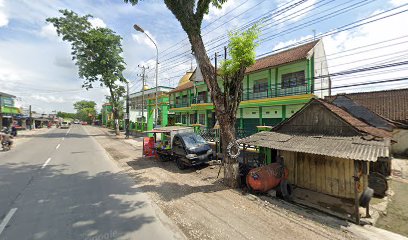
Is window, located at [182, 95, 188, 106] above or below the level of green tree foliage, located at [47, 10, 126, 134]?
below

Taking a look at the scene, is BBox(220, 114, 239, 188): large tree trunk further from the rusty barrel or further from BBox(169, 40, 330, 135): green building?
BBox(169, 40, 330, 135): green building

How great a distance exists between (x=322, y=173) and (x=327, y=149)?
1.51 m

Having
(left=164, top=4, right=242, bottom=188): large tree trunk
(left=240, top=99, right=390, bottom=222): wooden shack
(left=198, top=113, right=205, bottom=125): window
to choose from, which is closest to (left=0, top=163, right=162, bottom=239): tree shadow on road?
(left=164, top=4, right=242, bottom=188): large tree trunk

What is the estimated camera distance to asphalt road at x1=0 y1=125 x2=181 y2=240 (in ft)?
16.1

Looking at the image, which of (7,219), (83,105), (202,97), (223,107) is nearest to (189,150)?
(223,107)

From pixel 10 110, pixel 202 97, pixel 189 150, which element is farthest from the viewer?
pixel 10 110

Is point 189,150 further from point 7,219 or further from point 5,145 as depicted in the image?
point 5,145

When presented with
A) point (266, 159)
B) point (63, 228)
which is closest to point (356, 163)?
point (266, 159)

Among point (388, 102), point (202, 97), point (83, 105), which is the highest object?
point (83, 105)

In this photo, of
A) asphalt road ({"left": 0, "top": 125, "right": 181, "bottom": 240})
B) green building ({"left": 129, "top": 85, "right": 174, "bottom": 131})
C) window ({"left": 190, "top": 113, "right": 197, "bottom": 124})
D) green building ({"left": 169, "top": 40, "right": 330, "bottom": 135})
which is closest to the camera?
asphalt road ({"left": 0, "top": 125, "right": 181, "bottom": 240})

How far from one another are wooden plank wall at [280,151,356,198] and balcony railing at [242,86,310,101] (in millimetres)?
9336

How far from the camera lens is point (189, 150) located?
11.4 meters

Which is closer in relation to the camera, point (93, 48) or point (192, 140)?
point (192, 140)

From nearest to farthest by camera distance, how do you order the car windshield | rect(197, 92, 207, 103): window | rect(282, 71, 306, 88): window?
the car windshield < rect(282, 71, 306, 88): window < rect(197, 92, 207, 103): window
